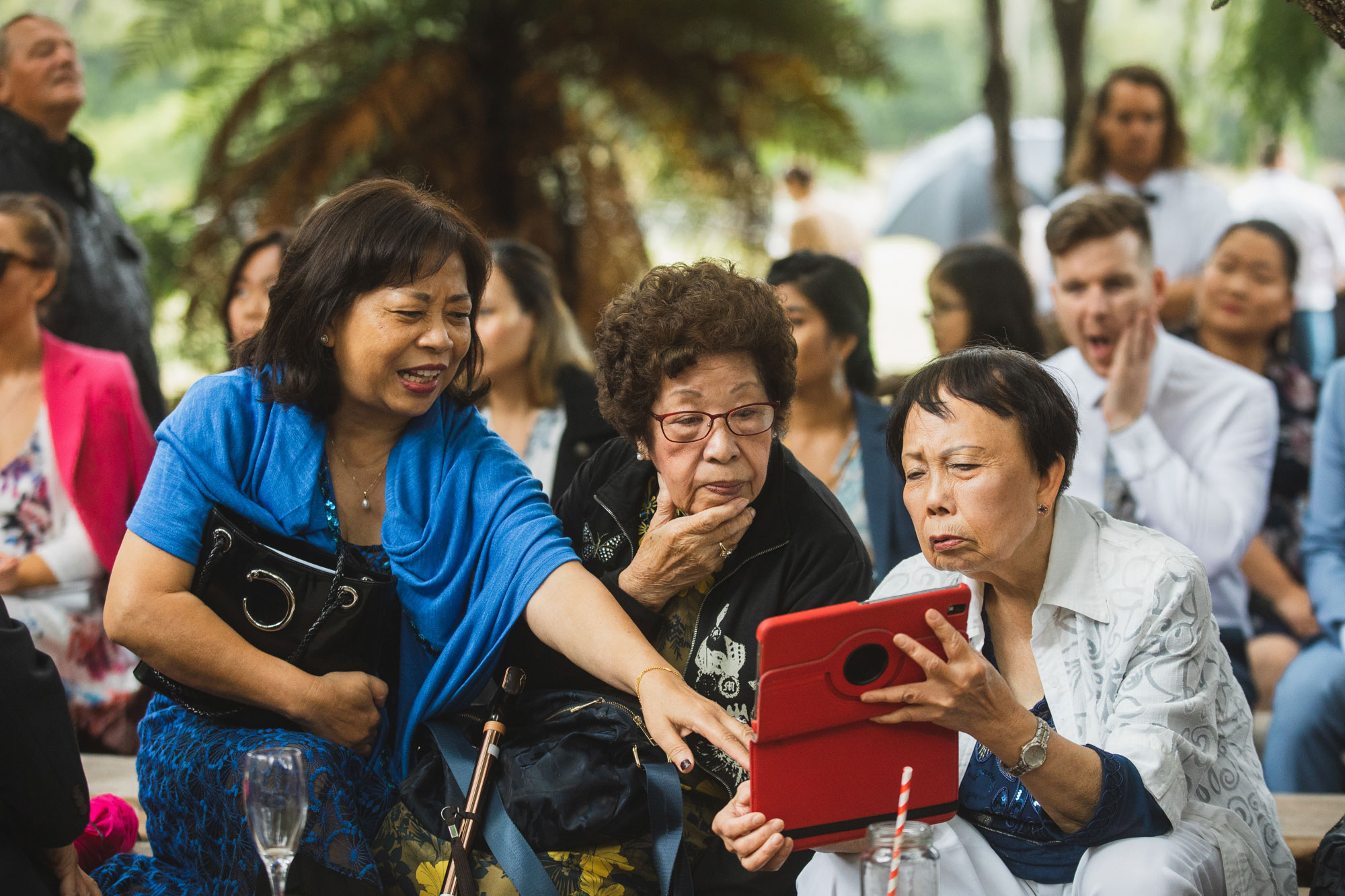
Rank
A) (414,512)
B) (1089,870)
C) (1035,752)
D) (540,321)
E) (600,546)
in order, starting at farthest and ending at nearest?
(540,321)
(600,546)
(414,512)
(1089,870)
(1035,752)

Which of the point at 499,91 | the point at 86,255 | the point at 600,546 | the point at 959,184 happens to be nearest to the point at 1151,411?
the point at 600,546

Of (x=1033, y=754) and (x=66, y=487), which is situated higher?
(x=1033, y=754)

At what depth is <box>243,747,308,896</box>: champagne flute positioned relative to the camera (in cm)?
190

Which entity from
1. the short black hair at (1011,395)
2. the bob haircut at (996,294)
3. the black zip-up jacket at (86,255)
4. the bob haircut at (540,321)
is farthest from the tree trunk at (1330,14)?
the black zip-up jacket at (86,255)

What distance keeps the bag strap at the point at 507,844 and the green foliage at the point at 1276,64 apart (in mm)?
5176

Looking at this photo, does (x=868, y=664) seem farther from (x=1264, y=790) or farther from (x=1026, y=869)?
(x=1264, y=790)

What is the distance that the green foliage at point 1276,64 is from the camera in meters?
5.76

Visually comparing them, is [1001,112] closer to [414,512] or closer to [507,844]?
[414,512]

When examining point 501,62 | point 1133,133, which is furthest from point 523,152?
point 1133,133

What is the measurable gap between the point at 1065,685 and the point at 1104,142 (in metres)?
3.68

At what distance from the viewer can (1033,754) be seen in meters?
2.09

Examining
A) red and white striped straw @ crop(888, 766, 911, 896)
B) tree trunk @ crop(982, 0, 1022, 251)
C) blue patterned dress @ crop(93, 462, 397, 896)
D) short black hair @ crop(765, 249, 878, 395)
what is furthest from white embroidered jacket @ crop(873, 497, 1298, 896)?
tree trunk @ crop(982, 0, 1022, 251)

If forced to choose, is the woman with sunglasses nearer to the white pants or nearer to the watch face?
the white pants

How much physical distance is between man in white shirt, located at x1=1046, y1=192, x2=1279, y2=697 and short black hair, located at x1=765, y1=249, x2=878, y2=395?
643 millimetres
